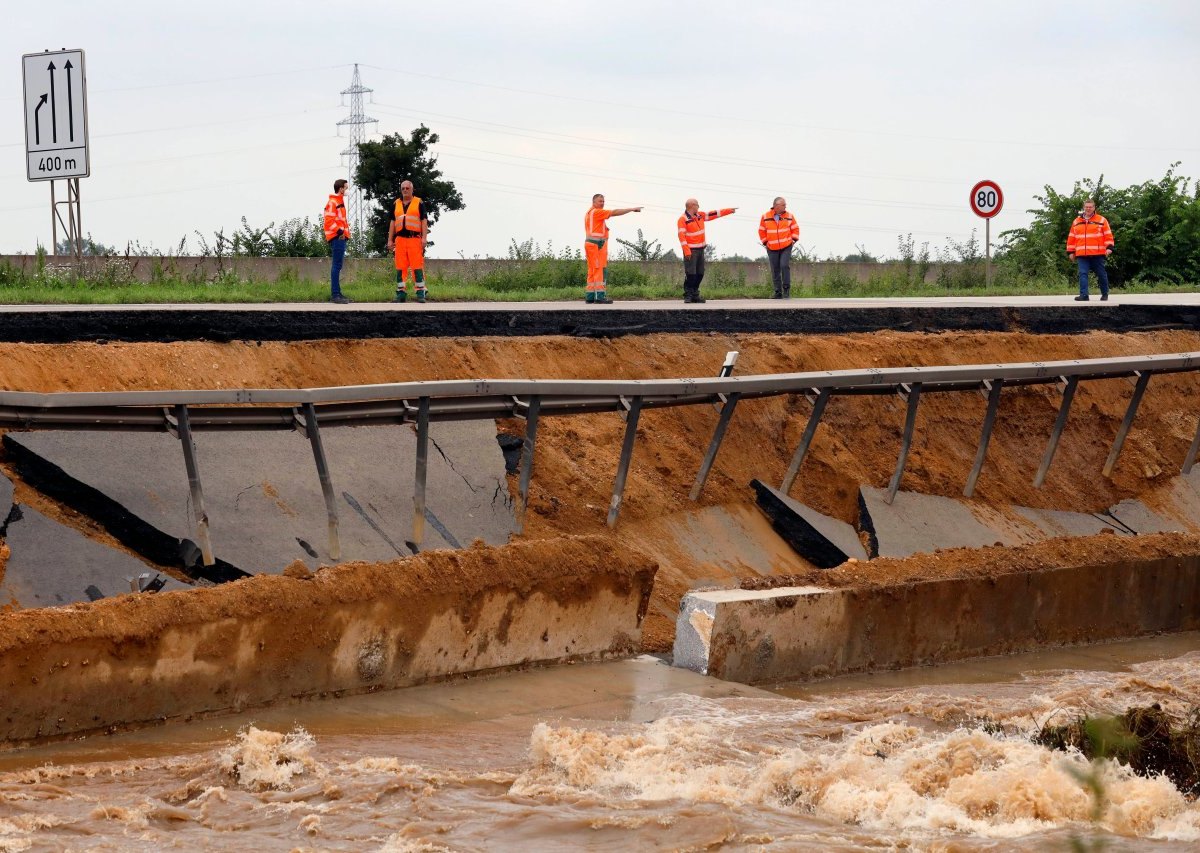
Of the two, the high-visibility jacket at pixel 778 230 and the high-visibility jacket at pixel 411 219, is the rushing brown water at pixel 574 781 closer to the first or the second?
the high-visibility jacket at pixel 411 219

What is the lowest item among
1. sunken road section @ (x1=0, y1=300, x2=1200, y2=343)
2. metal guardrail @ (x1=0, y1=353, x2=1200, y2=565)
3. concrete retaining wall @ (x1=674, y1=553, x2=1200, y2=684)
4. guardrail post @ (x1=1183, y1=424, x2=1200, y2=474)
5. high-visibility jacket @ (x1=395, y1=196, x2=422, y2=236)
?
concrete retaining wall @ (x1=674, y1=553, x2=1200, y2=684)

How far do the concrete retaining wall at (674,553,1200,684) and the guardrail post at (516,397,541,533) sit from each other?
5.79 feet

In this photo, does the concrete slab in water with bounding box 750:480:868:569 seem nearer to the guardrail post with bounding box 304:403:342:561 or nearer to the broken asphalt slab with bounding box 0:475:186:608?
the guardrail post with bounding box 304:403:342:561

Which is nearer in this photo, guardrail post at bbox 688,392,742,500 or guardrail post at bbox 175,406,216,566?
guardrail post at bbox 175,406,216,566

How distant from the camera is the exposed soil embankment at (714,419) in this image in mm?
11312

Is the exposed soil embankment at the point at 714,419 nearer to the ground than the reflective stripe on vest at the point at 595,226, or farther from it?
nearer to the ground

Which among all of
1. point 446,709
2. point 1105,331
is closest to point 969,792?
point 446,709

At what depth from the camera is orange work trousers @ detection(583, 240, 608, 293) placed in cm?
2003

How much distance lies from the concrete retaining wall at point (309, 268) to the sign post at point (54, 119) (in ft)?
13.5

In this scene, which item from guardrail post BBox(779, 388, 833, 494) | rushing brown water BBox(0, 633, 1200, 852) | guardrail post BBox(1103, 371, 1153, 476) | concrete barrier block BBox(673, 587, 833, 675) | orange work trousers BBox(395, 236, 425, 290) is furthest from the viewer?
orange work trousers BBox(395, 236, 425, 290)

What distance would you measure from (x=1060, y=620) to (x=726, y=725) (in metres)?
4.21


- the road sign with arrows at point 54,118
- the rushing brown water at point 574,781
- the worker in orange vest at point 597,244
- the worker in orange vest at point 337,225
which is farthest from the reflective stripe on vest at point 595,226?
the rushing brown water at point 574,781

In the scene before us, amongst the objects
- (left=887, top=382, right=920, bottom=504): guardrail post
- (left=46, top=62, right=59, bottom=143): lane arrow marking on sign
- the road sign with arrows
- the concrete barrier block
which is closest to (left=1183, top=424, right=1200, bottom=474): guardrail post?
(left=887, top=382, right=920, bottom=504): guardrail post

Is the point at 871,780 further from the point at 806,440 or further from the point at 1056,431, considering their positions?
Answer: the point at 1056,431
